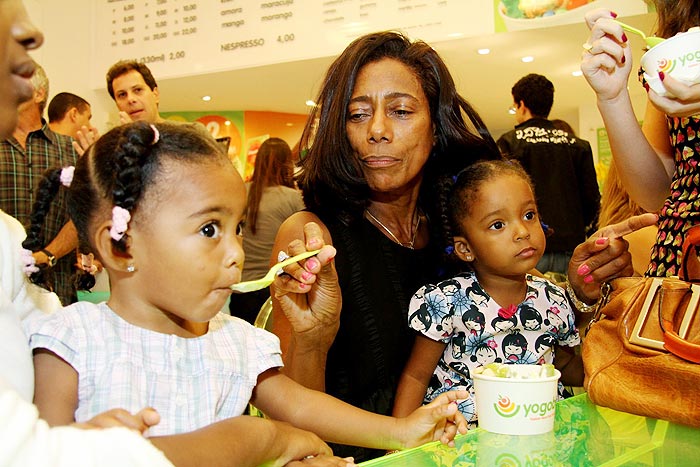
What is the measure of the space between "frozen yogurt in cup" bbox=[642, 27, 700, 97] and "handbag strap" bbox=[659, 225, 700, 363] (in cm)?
30

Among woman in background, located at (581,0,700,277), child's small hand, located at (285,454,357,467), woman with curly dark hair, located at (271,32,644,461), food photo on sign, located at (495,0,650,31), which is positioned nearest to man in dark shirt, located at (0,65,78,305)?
woman with curly dark hair, located at (271,32,644,461)

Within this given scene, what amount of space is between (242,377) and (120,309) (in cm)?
23

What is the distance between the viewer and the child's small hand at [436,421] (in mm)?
1128

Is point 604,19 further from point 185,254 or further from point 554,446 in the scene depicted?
point 185,254

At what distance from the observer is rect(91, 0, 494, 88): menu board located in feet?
16.3

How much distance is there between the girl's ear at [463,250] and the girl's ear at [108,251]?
106 centimetres

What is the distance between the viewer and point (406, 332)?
1751 millimetres

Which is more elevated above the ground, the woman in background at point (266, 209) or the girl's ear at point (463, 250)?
the girl's ear at point (463, 250)

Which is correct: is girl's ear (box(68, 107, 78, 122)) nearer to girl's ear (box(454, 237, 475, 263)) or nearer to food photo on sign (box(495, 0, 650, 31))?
food photo on sign (box(495, 0, 650, 31))

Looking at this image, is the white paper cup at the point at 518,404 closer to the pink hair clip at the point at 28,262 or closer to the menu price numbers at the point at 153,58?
the pink hair clip at the point at 28,262

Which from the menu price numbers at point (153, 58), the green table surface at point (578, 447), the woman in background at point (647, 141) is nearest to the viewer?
the green table surface at point (578, 447)

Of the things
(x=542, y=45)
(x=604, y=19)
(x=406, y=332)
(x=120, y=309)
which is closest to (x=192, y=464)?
(x=120, y=309)

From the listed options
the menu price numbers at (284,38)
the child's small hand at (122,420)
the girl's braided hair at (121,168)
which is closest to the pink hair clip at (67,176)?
the girl's braided hair at (121,168)

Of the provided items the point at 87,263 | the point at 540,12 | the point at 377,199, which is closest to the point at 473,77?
the point at 540,12
